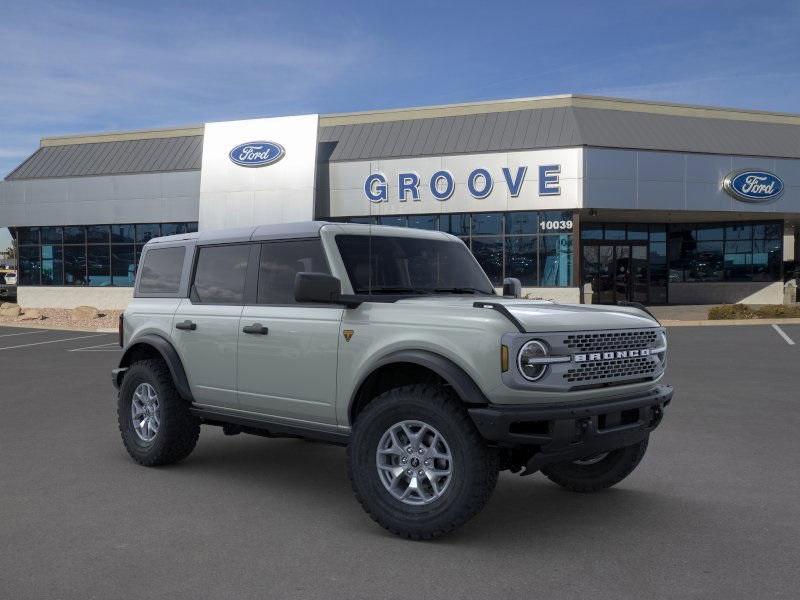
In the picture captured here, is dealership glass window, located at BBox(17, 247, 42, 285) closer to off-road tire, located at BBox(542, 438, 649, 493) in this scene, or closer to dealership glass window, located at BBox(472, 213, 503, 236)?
dealership glass window, located at BBox(472, 213, 503, 236)

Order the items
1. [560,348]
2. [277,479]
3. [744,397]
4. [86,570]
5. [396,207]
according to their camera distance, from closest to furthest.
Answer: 1. [86,570]
2. [560,348]
3. [277,479]
4. [744,397]
5. [396,207]

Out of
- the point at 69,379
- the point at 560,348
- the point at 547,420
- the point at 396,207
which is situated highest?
the point at 396,207

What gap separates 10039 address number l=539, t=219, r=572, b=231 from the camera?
29.5 metres

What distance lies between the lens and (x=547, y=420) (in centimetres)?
448

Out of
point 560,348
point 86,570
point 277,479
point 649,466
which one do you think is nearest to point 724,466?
point 649,466

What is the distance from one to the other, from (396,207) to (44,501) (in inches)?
1029

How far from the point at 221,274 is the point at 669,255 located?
3282 centimetres

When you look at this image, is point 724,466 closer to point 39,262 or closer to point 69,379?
point 69,379

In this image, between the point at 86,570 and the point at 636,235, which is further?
the point at 636,235

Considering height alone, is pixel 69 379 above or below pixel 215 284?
below

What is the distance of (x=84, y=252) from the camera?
36562mm

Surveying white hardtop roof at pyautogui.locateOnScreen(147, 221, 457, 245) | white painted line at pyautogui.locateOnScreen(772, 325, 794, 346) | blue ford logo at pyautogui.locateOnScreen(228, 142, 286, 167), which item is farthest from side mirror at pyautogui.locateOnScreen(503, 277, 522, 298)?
blue ford logo at pyautogui.locateOnScreen(228, 142, 286, 167)

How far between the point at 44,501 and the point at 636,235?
33396 millimetres

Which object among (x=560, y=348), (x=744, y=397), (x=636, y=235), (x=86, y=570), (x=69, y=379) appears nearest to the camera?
(x=86, y=570)
